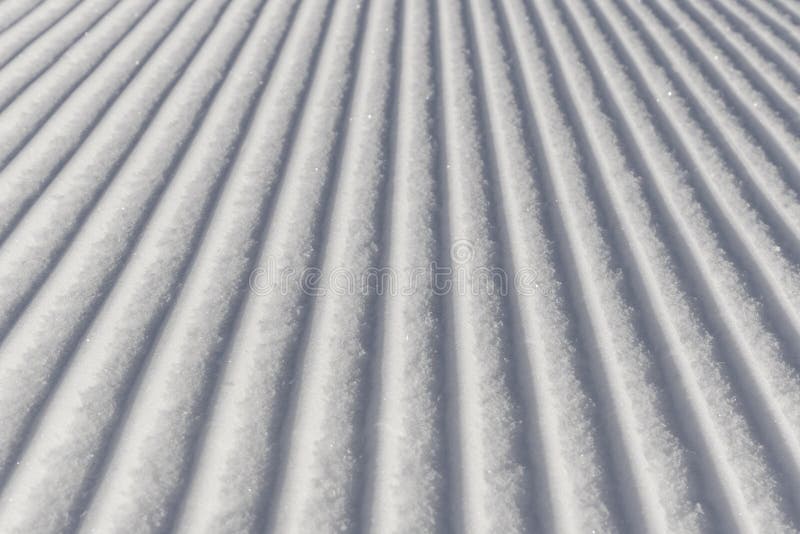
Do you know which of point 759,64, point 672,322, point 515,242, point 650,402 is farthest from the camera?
point 759,64

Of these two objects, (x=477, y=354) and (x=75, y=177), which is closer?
(x=477, y=354)

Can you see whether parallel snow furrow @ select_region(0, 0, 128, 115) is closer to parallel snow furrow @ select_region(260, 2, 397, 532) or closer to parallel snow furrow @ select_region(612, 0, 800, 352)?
parallel snow furrow @ select_region(260, 2, 397, 532)

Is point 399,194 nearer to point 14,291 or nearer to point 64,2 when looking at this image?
point 14,291

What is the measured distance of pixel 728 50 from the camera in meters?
1.79

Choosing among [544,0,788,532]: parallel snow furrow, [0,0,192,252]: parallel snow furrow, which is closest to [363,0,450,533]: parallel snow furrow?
[544,0,788,532]: parallel snow furrow

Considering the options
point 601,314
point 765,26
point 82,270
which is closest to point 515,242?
point 601,314

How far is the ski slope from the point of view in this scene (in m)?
0.95

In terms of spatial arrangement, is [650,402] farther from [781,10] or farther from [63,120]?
[781,10]

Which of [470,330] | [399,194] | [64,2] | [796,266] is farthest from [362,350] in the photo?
[64,2]

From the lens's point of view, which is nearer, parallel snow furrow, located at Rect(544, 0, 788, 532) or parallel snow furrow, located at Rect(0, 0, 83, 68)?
parallel snow furrow, located at Rect(544, 0, 788, 532)

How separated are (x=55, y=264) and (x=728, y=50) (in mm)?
1603

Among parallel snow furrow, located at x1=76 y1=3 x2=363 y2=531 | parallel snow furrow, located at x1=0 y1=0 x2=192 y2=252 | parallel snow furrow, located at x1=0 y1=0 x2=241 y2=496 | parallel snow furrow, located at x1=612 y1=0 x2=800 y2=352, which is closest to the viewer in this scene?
parallel snow furrow, located at x1=76 y1=3 x2=363 y2=531

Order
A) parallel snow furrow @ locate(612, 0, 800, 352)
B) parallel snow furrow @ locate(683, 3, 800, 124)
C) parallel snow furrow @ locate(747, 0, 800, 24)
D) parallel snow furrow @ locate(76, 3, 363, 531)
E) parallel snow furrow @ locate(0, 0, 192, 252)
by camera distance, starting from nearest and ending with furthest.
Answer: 1. parallel snow furrow @ locate(76, 3, 363, 531)
2. parallel snow furrow @ locate(612, 0, 800, 352)
3. parallel snow furrow @ locate(0, 0, 192, 252)
4. parallel snow furrow @ locate(683, 3, 800, 124)
5. parallel snow furrow @ locate(747, 0, 800, 24)

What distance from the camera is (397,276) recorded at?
123cm
